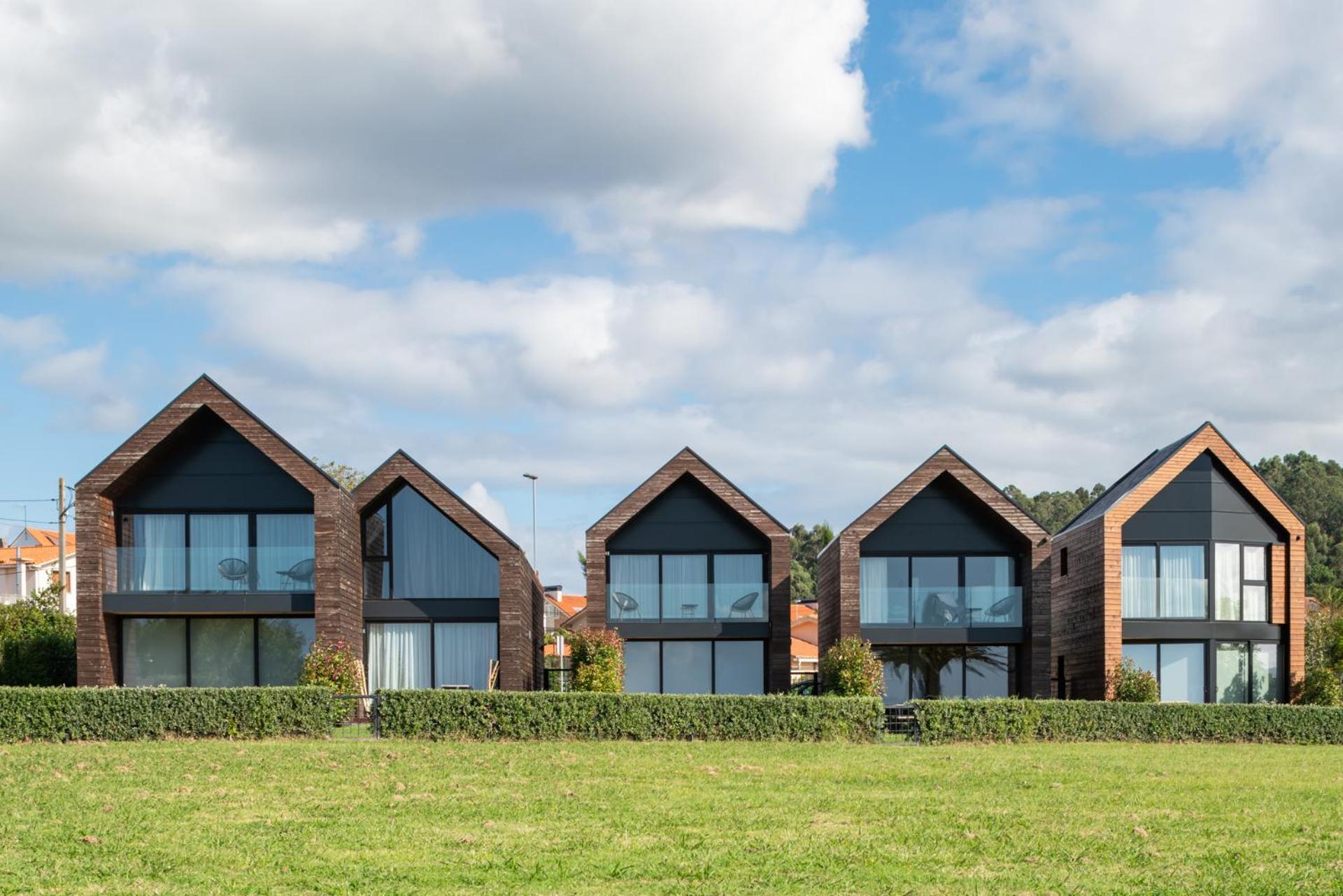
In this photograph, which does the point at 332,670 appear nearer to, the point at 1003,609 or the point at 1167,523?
the point at 1003,609

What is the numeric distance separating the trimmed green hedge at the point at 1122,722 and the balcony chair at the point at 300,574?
13.3m

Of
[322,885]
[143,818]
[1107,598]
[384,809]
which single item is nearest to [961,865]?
[322,885]

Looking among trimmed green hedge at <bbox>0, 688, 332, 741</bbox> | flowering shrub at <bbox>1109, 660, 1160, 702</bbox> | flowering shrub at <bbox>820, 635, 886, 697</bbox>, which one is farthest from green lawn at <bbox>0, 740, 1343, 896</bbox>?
flowering shrub at <bbox>820, 635, 886, 697</bbox>

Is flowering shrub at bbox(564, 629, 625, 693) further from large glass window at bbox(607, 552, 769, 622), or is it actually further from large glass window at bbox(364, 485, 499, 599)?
large glass window at bbox(364, 485, 499, 599)

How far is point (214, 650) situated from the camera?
33.5 metres

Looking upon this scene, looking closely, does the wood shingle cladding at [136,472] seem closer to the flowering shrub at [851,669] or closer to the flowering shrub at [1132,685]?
the flowering shrub at [851,669]

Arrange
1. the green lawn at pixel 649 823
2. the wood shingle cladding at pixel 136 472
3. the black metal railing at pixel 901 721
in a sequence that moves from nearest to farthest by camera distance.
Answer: the green lawn at pixel 649 823 → the black metal railing at pixel 901 721 → the wood shingle cladding at pixel 136 472

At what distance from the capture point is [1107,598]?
3322cm

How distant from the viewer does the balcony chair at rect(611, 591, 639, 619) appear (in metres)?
34.5

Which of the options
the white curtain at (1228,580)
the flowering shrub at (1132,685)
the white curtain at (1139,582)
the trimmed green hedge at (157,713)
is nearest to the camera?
the trimmed green hedge at (157,713)

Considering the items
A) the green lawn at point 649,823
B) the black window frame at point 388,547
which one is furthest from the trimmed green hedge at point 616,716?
the black window frame at point 388,547

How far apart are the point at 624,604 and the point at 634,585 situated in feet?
1.95

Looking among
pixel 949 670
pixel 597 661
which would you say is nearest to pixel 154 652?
pixel 597 661

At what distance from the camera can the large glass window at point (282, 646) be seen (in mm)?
33344
